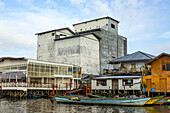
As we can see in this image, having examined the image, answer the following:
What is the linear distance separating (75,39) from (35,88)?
22844 mm

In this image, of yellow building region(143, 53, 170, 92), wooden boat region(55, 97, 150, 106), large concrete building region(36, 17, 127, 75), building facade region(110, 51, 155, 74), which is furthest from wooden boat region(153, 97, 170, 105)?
large concrete building region(36, 17, 127, 75)

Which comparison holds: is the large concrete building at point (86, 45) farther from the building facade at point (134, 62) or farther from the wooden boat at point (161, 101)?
the wooden boat at point (161, 101)

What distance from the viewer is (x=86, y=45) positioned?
199 feet

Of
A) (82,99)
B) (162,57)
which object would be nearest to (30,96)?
(82,99)

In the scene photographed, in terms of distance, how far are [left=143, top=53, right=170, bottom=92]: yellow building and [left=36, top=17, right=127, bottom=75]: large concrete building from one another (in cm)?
2532

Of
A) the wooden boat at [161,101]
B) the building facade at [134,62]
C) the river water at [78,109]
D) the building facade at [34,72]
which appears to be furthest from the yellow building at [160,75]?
the building facade at [34,72]

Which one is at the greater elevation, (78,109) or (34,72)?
(34,72)

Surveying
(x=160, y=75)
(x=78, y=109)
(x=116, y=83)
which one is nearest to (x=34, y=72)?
(x=116, y=83)

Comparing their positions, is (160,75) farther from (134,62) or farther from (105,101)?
(134,62)

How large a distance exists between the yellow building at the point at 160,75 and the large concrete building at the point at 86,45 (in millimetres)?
25316

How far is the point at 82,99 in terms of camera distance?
31.2m

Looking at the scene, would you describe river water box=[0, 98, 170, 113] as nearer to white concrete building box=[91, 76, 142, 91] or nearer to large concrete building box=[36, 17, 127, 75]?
white concrete building box=[91, 76, 142, 91]

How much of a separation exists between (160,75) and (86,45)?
29428 millimetres

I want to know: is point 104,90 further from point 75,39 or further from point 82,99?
point 75,39
